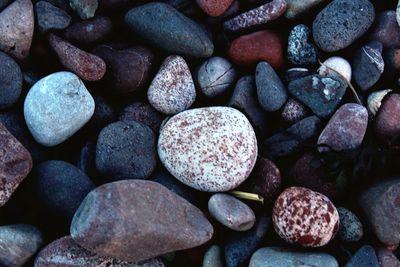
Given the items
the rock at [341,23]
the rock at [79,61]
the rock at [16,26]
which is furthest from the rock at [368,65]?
the rock at [16,26]

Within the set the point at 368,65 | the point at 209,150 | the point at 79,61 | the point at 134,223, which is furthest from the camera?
the point at 368,65

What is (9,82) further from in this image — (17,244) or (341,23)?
(341,23)

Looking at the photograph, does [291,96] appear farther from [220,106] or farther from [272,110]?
[220,106]

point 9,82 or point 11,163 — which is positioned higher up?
point 9,82

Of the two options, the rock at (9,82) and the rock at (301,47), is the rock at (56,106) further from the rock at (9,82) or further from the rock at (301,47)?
the rock at (301,47)

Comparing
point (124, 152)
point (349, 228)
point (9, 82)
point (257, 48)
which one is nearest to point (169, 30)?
point (257, 48)

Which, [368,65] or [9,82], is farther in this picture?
[368,65]

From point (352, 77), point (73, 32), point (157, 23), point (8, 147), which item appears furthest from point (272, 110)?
point (8, 147)

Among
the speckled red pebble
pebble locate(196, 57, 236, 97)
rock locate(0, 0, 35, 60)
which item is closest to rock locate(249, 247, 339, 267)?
the speckled red pebble
